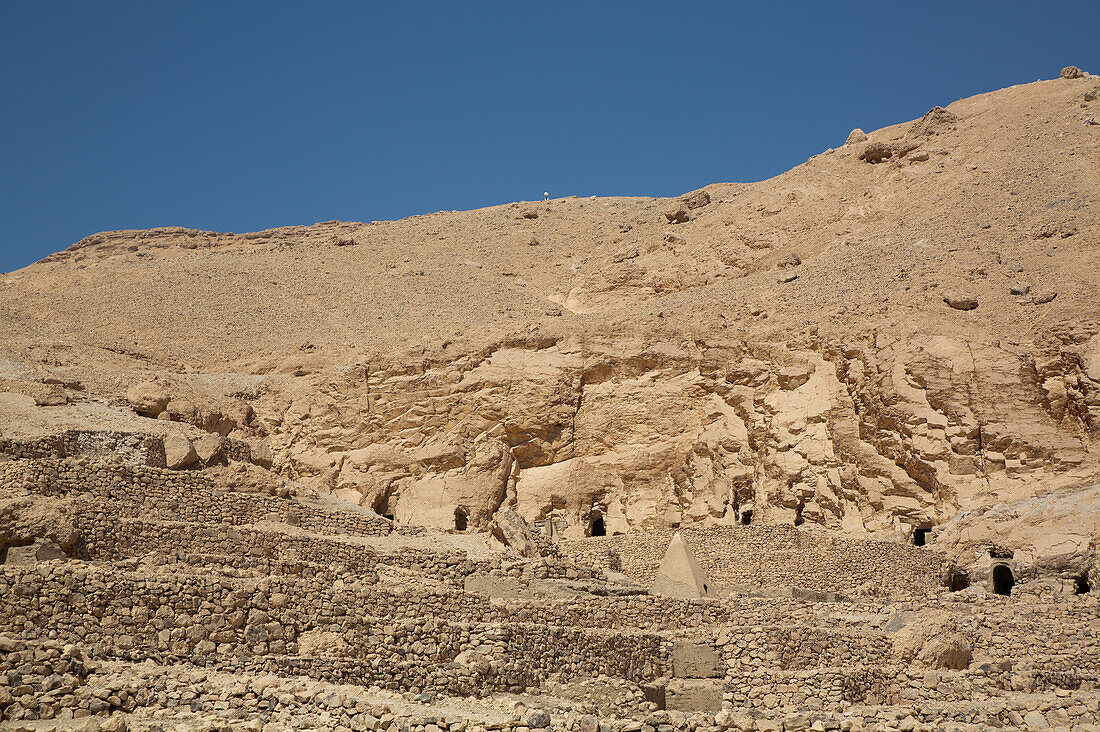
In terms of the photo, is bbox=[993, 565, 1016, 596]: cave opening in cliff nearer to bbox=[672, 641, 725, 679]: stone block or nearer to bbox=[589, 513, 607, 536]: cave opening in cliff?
bbox=[672, 641, 725, 679]: stone block

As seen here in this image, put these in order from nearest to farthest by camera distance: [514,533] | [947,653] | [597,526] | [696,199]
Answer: [947,653], [514,533], [597,526], [696,199]

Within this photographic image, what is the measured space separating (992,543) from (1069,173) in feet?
58.3

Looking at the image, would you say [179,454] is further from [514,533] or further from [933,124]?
[933,124]

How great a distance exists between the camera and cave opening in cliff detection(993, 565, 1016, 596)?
23.1 m

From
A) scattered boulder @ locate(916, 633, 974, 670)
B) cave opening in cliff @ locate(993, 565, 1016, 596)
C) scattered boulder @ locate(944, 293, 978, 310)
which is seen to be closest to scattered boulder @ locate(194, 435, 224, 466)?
scattered boulder @ locate(916, 633, 974, 670)

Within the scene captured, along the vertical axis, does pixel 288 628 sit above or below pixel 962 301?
below

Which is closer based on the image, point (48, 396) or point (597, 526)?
point (48, 396)

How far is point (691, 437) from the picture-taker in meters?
28.9

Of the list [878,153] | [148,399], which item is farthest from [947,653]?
[878,153]

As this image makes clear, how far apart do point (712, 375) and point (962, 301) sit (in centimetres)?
642

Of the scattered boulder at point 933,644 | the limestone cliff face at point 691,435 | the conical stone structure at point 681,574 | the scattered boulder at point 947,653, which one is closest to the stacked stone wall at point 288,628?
the conical stone structure at point 681,574

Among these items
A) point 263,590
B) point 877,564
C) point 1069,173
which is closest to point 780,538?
point 877,564

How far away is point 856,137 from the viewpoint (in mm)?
47938

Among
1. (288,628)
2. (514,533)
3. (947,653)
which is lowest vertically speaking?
(947,653)
